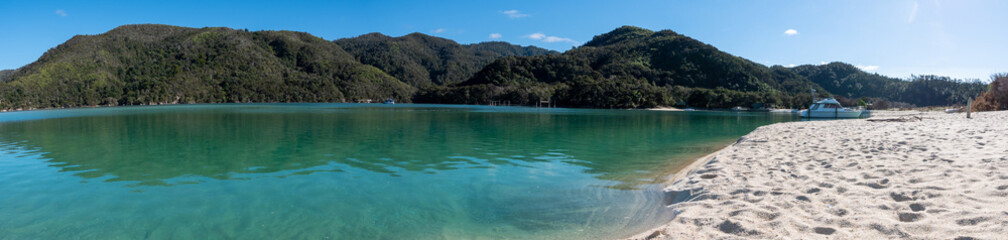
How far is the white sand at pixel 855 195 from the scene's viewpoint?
16.3 ft

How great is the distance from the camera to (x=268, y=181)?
37.8 feet

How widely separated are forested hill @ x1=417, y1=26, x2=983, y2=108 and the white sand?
390 feet

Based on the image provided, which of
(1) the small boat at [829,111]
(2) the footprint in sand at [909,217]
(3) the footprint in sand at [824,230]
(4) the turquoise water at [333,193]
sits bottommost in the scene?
(4) the turquoise water at [333,193]

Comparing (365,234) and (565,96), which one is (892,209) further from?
(565,96)

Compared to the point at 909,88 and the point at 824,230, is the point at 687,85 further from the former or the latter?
the point at 824,230

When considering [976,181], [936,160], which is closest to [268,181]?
[976,181]

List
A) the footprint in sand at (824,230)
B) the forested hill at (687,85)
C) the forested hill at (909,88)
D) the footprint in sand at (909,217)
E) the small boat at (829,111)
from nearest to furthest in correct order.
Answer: the footprint in sand at (824,230) < the footprint in sand at (909,217) < the small boat at (829,111) < the forested hill at (687,85) < the forested hill at (909,88)

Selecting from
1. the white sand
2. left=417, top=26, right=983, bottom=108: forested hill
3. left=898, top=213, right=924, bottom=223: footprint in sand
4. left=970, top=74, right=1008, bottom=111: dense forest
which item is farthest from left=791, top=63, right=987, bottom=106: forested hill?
left=898, top=213, right=924, bottom=223: footprint in sand

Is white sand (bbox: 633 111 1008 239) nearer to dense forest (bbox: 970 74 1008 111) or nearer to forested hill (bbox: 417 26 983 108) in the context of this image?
dense forest (bbox: 970 74 1008 111)

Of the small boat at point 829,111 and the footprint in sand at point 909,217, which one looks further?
the small boat at point 829,111

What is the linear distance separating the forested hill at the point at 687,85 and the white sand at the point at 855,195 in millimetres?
119009

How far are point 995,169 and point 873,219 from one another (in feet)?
13.0

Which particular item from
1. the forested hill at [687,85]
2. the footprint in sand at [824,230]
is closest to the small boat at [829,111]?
the forested hill at [687,85]

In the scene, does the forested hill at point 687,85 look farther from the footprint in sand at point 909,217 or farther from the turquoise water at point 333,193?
the footprint in sand at point 909,217
